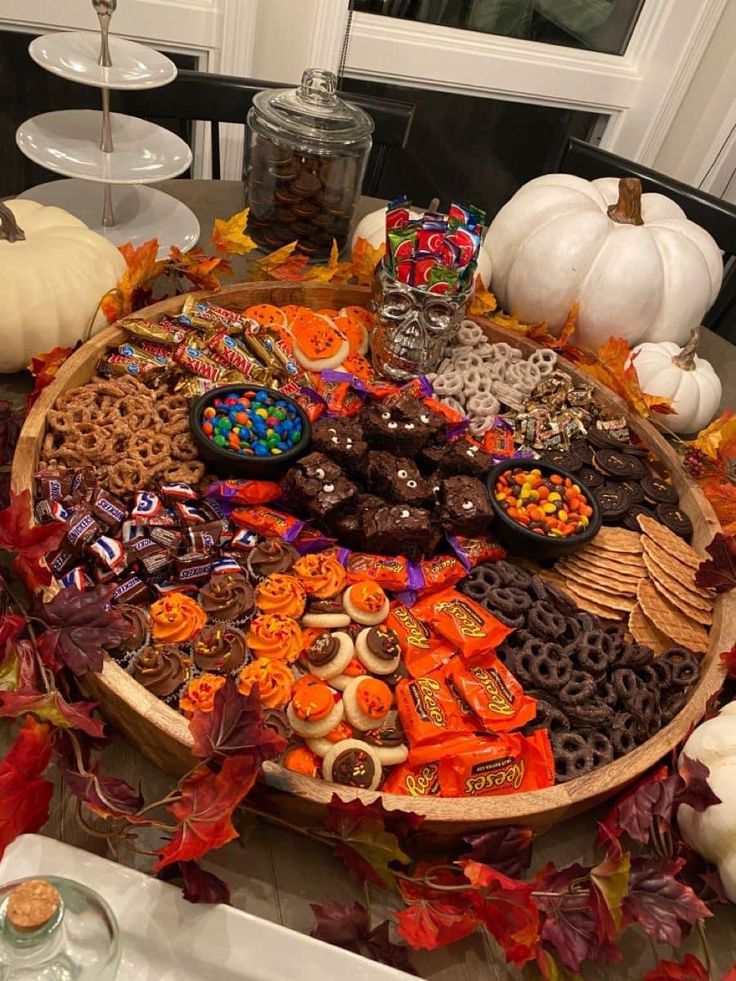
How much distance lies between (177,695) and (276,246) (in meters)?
1.11

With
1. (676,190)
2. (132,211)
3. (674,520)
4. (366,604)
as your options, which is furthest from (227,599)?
(676,190)

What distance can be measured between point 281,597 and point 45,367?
582 millimetres

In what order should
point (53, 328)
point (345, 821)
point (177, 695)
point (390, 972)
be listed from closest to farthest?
point (390, 972), point (345, 821), point (177, 695), point (53, 328)

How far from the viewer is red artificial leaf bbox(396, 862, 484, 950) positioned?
2.48 ft

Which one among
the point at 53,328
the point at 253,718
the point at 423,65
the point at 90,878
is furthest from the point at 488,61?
the point at 90,878

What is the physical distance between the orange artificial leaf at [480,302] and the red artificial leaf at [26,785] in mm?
1169

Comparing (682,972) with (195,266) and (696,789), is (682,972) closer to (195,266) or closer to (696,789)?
(696,789)

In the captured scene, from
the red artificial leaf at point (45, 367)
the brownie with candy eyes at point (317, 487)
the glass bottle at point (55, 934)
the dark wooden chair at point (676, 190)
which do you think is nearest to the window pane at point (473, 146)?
the dark wooden chair at point (676, 190)

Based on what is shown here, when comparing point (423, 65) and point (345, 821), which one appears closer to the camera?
point (345, 821)

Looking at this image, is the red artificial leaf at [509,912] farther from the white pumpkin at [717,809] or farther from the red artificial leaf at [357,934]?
the white pumpkin at [717,809]

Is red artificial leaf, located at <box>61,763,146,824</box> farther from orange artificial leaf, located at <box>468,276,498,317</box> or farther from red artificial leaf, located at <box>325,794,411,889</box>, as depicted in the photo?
orange artificial leaf, located at <box>468,276,498,317</box>

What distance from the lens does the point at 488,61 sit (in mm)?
2418

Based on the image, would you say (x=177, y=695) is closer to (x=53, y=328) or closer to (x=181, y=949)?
(x=181, y=949)

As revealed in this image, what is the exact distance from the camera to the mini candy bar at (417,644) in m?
0.99
